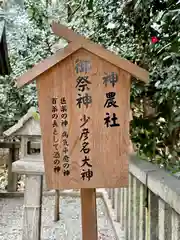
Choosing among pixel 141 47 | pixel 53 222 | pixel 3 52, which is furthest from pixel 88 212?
pixel 53 222

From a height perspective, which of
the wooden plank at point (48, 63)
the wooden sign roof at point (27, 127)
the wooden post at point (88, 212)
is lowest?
the wooden post at point (88, 212)

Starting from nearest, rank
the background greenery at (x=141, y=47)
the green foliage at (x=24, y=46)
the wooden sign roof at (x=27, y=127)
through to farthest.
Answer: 1. the background greenery at (x=141, y=47)
2. the wooden sign roof at (x=27, y=127)
3. the green foliage at (x=24, y=46)

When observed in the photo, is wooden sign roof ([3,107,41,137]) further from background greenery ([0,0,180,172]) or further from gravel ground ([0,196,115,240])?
gravel ground ([0,196,115,240])

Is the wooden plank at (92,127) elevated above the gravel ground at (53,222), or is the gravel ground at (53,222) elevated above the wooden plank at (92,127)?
the wooden plank at (92,127)

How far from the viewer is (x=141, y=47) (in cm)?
305

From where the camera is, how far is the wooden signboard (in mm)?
1626

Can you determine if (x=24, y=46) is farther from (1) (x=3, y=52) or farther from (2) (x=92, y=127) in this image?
(2) (x=92, y=127)

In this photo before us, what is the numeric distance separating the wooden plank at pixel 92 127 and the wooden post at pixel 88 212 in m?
0.14

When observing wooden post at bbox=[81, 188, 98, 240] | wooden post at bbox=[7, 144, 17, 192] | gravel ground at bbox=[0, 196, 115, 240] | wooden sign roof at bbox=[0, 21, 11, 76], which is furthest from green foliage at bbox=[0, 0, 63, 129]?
wooden post at bbox=[81, 188, 98, 240]

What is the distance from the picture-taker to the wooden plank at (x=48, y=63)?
1.63m

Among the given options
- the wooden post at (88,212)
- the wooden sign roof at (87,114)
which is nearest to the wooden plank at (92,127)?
the wooden sign roof at (87,114)

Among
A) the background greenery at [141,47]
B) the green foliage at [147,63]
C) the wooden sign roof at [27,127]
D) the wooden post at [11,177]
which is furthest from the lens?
the wooden post at [11,177]

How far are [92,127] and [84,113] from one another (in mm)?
73

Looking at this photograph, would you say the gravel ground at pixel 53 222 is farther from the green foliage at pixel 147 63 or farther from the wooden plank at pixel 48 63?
the wooden plank at pixel 48 63
